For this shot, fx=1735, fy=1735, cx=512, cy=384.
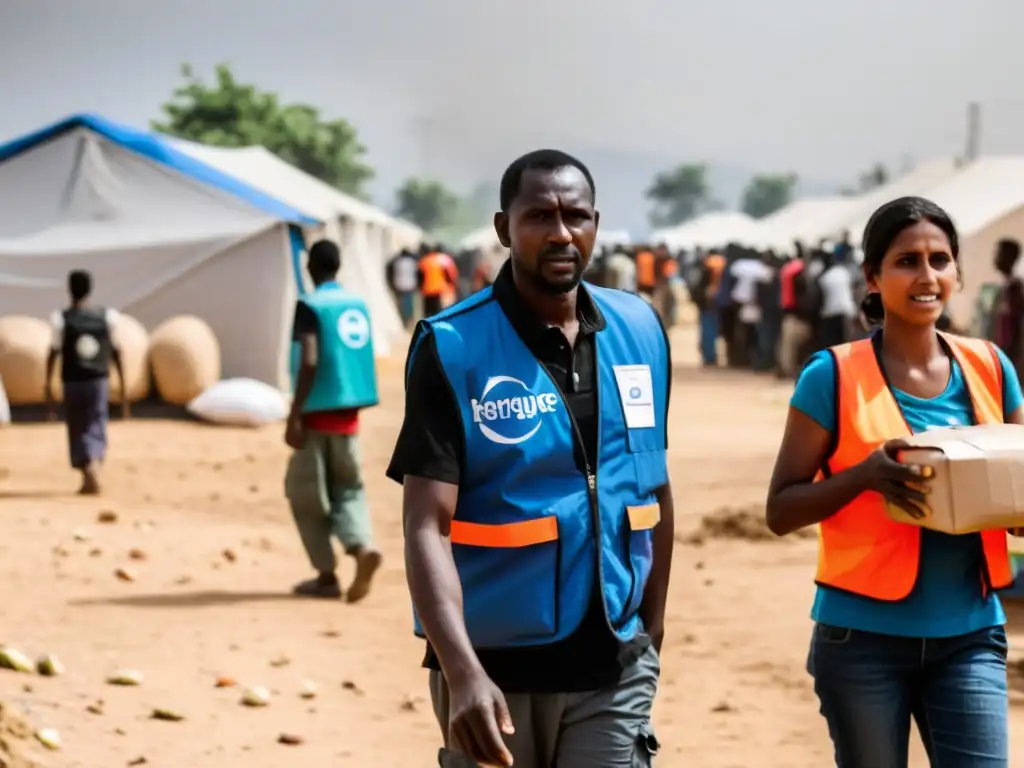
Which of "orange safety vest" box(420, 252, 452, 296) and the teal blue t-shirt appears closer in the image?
the teal blue t-shirt

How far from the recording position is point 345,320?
8.52m

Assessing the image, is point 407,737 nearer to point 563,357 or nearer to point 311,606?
point 311,606

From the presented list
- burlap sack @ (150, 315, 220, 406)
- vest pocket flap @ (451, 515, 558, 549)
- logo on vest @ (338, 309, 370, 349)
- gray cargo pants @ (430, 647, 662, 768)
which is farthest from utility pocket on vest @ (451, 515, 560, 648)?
burlap sack @ (150, 315, 220, 406)

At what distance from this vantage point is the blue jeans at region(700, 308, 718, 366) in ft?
88.4

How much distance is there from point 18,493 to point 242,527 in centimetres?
217

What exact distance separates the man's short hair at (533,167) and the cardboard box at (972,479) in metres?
0.84

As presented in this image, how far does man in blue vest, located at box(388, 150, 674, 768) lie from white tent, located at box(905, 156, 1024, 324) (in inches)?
785

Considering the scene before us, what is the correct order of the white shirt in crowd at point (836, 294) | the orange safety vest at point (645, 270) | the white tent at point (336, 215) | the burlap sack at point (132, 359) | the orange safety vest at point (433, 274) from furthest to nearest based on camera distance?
the orange safety vest at point (645, 270), the orange safety vest at point (433, 274), the white tent at point (336, 215), the white shirt in crowd at point (836, 294), the burlap sack at point (132, 359)

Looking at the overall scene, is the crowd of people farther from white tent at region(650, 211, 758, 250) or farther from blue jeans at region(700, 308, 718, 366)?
white tent at region(650, 211, 758, 250)

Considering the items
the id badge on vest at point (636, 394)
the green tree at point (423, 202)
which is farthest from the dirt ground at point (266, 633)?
the green tree at point (423, 202)

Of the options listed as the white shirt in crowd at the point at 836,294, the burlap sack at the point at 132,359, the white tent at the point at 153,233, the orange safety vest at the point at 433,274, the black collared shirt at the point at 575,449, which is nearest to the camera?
the black collared shirt at the point at 575,449

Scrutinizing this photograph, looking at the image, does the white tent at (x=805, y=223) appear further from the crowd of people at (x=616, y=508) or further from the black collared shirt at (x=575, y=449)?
the black collared shirt at (x=575, y=449)

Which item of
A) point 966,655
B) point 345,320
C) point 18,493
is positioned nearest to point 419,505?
point 966,655

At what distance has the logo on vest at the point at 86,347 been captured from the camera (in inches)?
480
